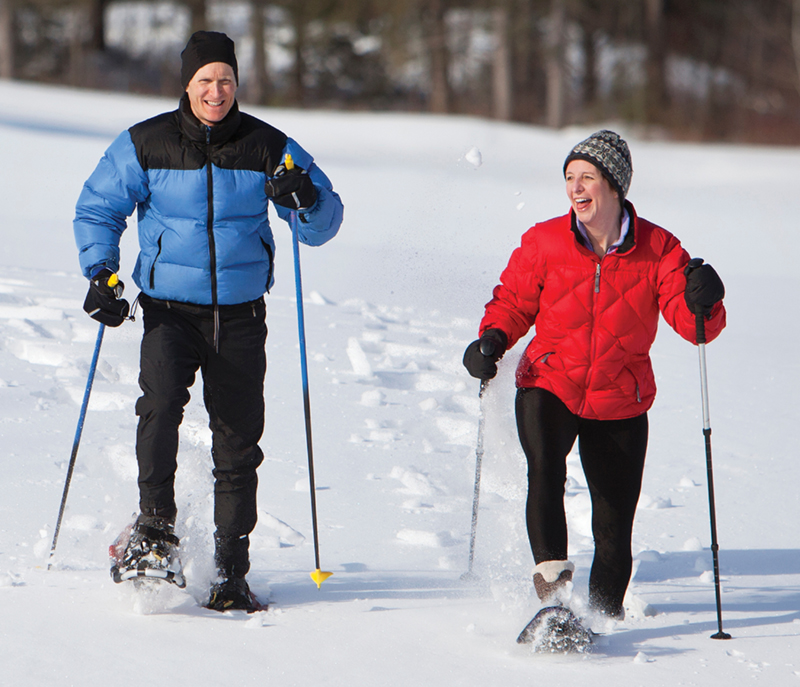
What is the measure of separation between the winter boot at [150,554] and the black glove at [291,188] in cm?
101

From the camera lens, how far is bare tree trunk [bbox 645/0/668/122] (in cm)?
2507

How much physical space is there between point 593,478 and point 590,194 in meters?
0.84

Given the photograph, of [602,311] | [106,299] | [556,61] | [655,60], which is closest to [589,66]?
[655,60]

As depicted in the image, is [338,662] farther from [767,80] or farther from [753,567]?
[767,80]

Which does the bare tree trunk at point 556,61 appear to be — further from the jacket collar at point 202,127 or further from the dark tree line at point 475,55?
the jacket collar at point 202,127

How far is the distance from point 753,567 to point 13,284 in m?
4.70

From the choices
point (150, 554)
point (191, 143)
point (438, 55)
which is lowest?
point (150, 554)

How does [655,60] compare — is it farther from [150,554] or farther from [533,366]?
[150,554]

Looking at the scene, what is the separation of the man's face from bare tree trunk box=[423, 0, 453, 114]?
21.0 metres

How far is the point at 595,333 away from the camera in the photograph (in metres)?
2.91

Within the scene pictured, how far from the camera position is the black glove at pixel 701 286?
2.80 metres

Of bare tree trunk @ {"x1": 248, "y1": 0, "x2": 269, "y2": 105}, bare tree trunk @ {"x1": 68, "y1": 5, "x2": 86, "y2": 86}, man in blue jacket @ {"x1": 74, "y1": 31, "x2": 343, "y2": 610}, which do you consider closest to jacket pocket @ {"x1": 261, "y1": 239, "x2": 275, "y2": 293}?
man in blue jacket @ {"x1": 74, "y1": 31, "x2": 343, "y2": 610}

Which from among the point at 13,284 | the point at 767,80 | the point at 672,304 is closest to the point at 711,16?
the point at 767,80

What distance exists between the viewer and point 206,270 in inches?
116
